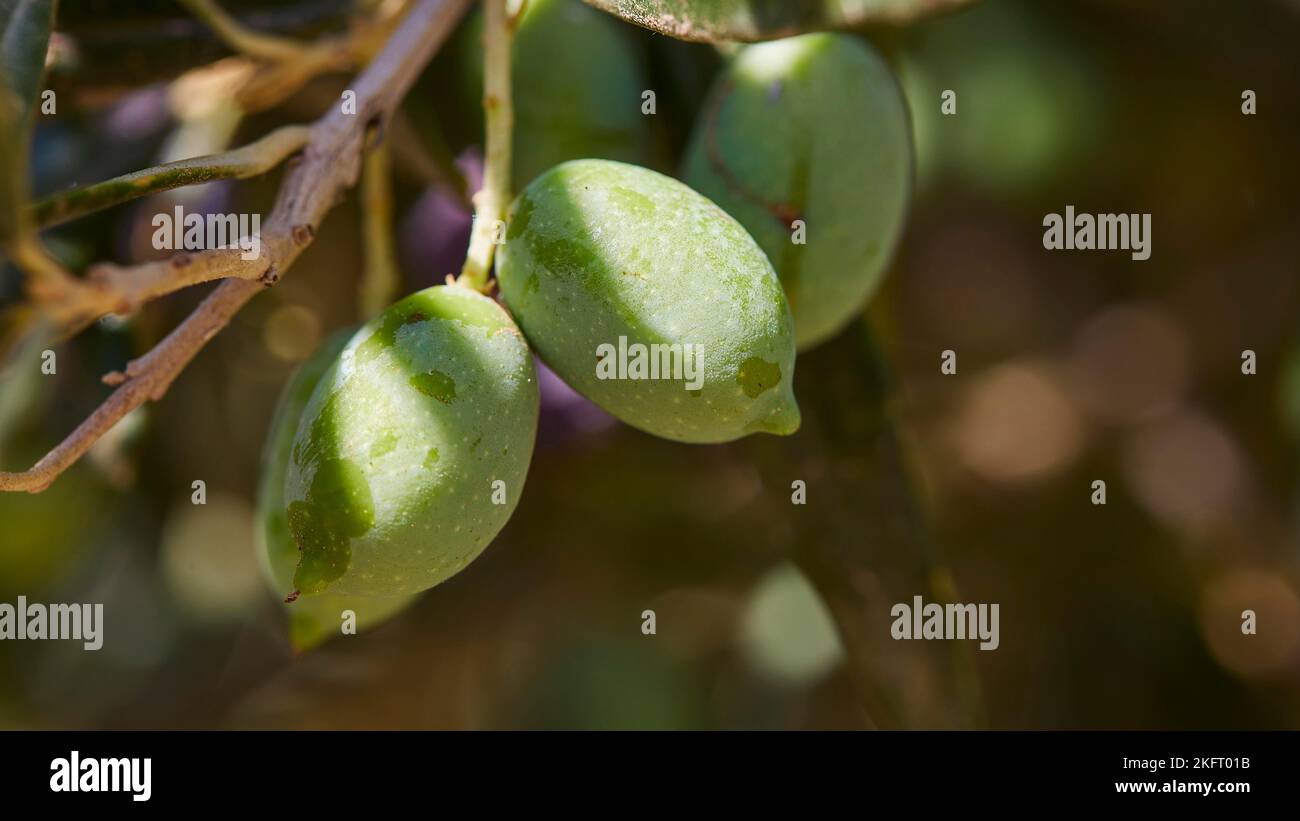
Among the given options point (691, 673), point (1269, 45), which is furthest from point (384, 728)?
point (1269, 45)

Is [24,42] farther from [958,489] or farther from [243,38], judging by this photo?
[958,489]

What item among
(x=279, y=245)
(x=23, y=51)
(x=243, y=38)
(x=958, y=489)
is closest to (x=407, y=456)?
(x=279, y=245)

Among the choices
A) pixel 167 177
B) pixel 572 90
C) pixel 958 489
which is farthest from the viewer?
pixel 958 489

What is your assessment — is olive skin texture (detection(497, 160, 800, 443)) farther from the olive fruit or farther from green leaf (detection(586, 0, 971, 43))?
the olive fruit

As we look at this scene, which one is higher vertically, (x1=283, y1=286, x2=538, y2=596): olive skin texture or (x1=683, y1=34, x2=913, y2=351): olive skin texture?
(x1=683, y1=34, x2=913, y2=351): olive skin texture

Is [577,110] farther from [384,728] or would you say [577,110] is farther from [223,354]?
[384,728]

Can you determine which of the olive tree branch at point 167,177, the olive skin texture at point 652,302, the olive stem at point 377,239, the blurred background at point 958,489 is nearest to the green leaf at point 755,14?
the olive skin texture at point 652,302

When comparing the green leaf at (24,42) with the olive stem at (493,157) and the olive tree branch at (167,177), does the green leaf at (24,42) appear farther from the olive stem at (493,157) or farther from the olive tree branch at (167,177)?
the olive stem at (493,157)

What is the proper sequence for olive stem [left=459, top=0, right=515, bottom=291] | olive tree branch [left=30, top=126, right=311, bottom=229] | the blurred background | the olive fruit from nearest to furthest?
olive tree branch [left=30, top=126, right=311, bottom=229] < olive stem [left=459, top=0, right=515, bottom=291] < the olive fruit < the blurred background

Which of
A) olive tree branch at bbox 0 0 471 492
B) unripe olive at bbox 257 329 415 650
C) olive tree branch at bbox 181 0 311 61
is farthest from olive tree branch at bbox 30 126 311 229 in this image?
olive tree branch at bbox 181 0 311 61
